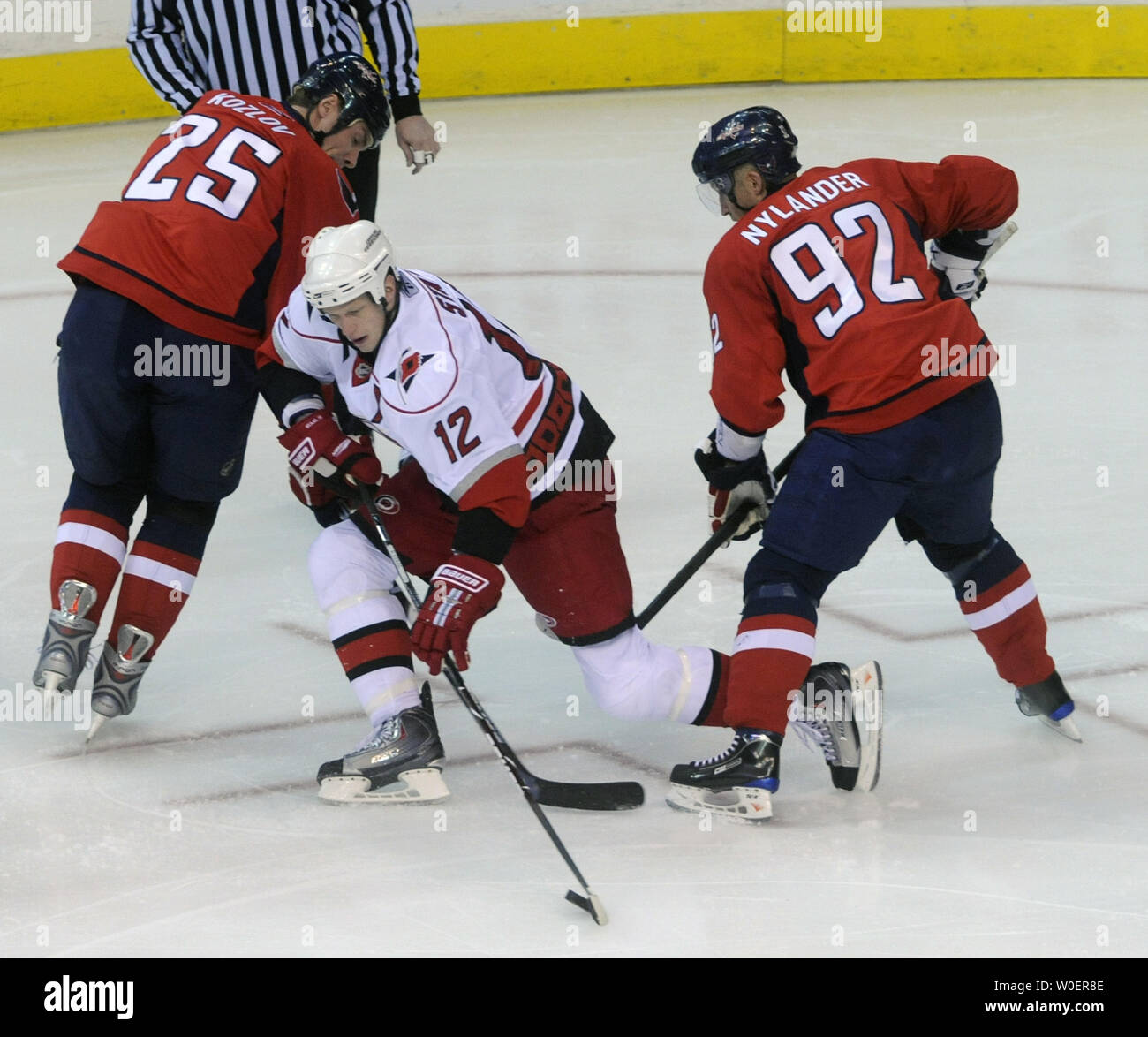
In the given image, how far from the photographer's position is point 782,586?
10.1ft

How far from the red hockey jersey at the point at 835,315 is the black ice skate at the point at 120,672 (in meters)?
1.14

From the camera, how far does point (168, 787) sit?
324 cm

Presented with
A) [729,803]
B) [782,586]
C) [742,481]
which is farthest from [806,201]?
[729,803]

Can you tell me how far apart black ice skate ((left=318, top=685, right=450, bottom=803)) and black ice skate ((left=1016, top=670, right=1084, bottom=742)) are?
106 centimetres

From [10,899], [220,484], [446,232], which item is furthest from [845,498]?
[446,232]

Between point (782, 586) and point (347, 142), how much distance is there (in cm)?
132

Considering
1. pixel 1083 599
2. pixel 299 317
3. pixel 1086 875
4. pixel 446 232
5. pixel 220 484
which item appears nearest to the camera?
pixel 1086 875

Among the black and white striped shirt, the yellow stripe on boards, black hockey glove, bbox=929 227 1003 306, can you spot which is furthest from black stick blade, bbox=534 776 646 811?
the yellow stripe on boards

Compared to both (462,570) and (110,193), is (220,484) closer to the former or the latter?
(462,570)

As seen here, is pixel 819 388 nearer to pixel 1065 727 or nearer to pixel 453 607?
pixel 453 607

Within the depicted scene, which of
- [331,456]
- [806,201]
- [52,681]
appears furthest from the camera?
[52,681]

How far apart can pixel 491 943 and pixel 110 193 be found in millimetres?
6736

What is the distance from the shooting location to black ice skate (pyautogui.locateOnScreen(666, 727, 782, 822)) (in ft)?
9.93

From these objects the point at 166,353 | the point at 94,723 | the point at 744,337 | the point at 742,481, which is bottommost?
the point at 94,723
